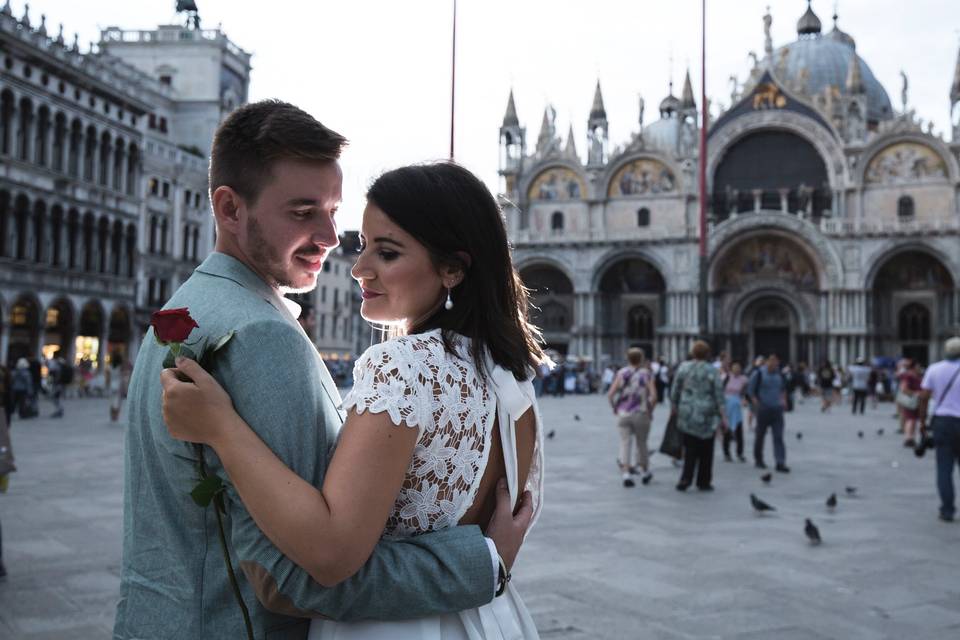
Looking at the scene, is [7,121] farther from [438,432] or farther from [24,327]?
[438,432]

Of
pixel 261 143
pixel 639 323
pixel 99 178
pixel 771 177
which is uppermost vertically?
pixel 771 177

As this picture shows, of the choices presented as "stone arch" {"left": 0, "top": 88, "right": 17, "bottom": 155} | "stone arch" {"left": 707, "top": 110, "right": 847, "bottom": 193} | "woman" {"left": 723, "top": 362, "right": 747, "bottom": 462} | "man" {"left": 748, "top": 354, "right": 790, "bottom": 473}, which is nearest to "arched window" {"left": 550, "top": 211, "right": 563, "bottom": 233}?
"stone arch" {"left": 707, "top": 110, "right": 847, "bottom": 193}

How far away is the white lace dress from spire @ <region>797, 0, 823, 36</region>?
58873mm

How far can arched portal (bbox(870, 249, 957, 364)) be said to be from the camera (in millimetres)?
38938

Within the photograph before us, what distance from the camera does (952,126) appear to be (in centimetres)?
3916

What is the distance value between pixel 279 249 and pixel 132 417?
0.44 m

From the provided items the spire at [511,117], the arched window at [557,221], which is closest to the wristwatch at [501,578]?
the arched window at [557,221]

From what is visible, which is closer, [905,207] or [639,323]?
[905,207]

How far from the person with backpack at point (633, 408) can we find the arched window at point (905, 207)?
33.6 meters

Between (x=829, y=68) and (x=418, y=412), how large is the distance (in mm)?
54086

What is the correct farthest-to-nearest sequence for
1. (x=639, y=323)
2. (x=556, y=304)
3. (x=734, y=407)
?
(x=556, y=304), (x=639, y=323), (x=734, y=407)

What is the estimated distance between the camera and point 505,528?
1768mm

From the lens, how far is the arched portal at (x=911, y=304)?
38938mm

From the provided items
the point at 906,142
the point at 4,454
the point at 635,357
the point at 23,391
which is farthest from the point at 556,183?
the point at 4,454
